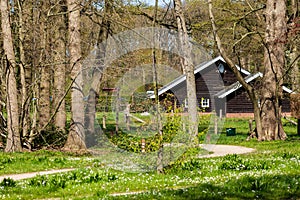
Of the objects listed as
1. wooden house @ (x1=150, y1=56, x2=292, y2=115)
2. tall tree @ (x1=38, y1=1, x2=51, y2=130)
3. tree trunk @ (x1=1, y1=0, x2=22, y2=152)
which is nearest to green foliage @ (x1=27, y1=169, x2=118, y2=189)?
tree trunk @ (x1=1, y1=0, x2=22, y2=152)

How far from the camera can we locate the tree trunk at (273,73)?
24.8 meters

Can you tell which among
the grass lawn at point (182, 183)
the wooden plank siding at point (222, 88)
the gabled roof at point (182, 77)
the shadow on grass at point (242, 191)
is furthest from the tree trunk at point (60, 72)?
the wooden plank siding at point (222, 88)

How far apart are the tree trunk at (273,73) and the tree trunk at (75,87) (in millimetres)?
9377

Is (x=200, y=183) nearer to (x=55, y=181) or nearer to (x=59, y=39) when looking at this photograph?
(x=55, y=181)

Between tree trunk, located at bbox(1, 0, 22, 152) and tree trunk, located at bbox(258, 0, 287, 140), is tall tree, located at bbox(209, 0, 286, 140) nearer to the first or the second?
tree trunk, located at bbox(258, 0, 287, 140)

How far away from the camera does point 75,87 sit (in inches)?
846

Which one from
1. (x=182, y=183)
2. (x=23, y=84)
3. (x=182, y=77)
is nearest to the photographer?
(x=182, y=183)

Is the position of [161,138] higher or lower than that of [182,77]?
lower

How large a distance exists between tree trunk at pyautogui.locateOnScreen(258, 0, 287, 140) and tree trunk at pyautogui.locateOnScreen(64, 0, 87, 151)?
9.38 meters

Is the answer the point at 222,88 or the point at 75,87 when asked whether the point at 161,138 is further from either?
the point at 222,88

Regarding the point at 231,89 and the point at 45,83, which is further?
the point at 231,89

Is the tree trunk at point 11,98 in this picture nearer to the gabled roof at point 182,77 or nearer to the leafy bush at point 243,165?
the leafy bush at point 243,165

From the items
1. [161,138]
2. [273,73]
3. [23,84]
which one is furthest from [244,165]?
[273,73]

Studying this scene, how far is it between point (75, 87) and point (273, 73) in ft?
34.5
